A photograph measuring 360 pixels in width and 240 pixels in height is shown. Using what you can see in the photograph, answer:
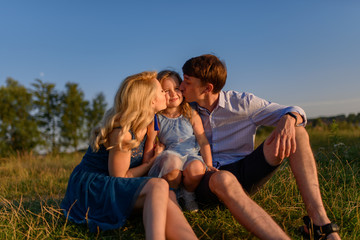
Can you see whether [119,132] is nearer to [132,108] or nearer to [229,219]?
[132,108]

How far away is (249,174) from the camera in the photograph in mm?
2930

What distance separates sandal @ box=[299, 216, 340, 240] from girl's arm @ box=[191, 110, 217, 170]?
1.05 meters

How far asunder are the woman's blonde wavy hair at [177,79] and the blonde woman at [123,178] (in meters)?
0.35

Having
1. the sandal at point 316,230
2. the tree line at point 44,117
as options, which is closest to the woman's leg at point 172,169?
the sandal at point 316,230

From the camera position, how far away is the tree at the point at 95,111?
20.4 meters

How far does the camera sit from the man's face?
3.27 metres

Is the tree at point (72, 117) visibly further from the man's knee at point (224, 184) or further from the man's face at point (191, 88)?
the man's knee at point (224, 184)

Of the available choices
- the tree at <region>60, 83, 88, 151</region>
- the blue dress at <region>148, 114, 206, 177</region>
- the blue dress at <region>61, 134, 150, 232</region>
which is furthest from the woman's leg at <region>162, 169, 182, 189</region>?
the tree at <region>60, 83, 88, 151</region>

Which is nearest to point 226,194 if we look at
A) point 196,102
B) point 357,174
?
point 196,102

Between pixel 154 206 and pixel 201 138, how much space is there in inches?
49.4

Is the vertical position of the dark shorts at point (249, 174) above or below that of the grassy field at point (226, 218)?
above

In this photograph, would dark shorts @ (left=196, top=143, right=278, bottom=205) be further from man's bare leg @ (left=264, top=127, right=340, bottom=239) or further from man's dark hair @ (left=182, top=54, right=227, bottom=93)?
man's dark hair @ (left=182, top=54, right=227, bottom=93)

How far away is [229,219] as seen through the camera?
2.91m

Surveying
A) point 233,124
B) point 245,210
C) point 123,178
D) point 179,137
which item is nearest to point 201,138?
point 179,137
